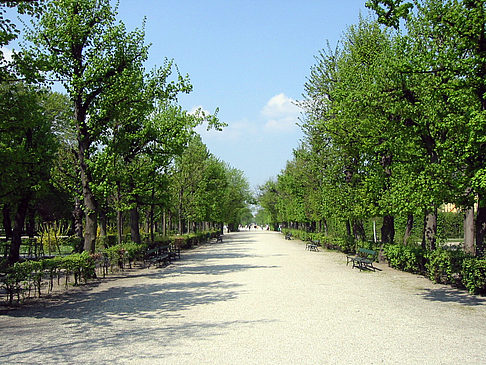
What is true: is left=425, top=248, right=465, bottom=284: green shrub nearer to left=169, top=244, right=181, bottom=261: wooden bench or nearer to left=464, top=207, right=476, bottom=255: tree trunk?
left=464, top=207, right=476, bottom=255: tree trunk

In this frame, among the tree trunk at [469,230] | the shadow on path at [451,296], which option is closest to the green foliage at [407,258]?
the tree trunk at [469,230]

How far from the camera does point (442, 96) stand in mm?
11227

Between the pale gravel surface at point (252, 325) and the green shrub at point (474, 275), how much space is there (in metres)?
0.34

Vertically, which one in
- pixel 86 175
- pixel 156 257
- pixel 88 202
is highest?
pixel 86 175

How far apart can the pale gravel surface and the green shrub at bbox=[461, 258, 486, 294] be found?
0.34m

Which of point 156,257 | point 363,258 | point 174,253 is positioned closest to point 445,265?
point 363,258

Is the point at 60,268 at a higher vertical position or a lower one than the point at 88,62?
lower

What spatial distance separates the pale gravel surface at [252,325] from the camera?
6.30 meters

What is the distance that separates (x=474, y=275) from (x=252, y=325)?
21.5ft

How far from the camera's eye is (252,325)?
26.9ft

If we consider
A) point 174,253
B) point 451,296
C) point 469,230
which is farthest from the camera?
point 174,253

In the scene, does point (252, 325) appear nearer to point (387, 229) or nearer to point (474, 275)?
point (474, 275)

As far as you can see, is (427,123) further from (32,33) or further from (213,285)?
(32,33)

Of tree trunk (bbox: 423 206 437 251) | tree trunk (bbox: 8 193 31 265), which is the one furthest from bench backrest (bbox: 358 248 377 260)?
tree trunk (bbox: 8 193 31 265)
